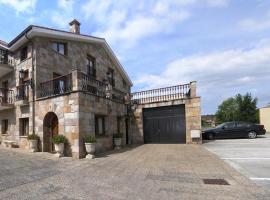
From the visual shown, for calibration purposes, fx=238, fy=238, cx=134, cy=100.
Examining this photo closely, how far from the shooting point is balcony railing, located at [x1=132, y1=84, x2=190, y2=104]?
16172mm

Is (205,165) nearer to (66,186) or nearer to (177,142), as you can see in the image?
(66,186)

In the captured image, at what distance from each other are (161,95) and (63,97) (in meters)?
7.97

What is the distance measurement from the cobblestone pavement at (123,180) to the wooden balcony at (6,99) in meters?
6.57

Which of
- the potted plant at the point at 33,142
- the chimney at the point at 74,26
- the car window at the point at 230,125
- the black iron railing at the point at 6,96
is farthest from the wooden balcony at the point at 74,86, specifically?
the car window at the point at 230,125

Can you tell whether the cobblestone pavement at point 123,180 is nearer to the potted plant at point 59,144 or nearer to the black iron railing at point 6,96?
the potted plant at point 59,144

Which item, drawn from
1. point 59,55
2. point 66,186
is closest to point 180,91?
point 59,55

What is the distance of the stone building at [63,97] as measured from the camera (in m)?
10.7

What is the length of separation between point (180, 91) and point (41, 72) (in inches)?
350

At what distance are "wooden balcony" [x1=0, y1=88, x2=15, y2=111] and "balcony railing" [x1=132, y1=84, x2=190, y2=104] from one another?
8.17 meters

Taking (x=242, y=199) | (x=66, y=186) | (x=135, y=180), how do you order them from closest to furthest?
1. (x=242, y=199)
2. (x=66, y=186)
3. (x=135, y=180)

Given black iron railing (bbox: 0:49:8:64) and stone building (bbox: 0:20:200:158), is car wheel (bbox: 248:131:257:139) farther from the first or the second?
black iron railing (bbox: 0:49:8:64)

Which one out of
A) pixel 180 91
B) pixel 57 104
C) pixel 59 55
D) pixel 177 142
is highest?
pixel 59 55

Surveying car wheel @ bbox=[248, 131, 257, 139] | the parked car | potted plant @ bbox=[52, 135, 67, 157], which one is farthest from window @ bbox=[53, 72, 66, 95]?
car wheel @ bbox=[248, 131, 257, 139]

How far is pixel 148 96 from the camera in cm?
1745
